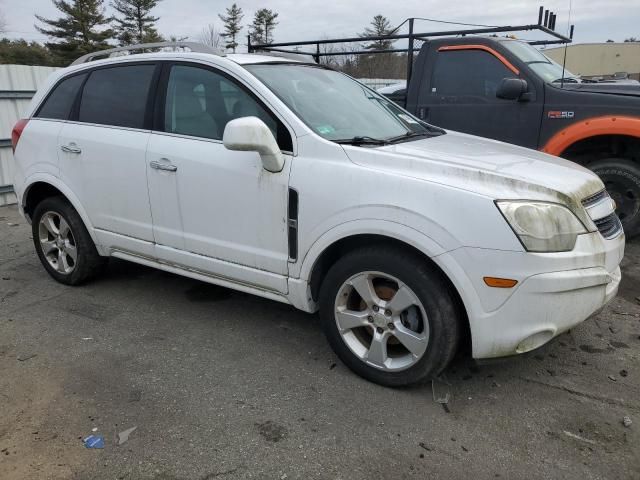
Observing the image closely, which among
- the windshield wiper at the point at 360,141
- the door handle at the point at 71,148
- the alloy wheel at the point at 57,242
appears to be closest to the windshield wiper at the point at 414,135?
the windshield wiper at the point at 360,141

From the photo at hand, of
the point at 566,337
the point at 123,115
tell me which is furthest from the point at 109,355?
the point at 566,337

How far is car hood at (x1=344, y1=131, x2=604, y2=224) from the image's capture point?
2.67m

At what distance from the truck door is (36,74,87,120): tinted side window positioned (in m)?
3.56

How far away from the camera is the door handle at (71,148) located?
4139 millimetres

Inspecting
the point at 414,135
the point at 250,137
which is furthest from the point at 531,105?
the point at 250,137

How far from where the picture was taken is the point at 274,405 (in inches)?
114

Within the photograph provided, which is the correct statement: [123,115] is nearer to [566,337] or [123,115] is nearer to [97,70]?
[97,70]

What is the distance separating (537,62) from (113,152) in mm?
4448

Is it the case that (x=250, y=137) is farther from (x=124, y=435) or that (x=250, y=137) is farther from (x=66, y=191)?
(x=66, y=191)

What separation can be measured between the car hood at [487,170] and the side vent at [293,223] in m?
0.40

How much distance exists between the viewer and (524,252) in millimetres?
2514

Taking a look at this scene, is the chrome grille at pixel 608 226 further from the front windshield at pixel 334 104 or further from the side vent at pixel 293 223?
the side vent at pixel 293 223

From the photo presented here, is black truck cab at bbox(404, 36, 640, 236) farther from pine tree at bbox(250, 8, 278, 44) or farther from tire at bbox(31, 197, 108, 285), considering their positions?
pine tree at bbox(250, 8, 278, 44)

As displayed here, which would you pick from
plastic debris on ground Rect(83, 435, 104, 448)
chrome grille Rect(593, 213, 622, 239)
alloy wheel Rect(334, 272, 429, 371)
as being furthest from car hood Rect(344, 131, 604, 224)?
plastic debris on ground Rect(83, 435, 104, 448)
